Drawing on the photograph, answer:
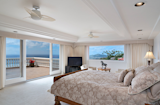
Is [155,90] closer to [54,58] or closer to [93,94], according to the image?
[93,94]

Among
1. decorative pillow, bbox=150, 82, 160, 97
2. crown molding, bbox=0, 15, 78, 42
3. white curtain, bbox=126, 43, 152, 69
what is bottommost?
decorative pillow, bbox=150, 82, 160, 97

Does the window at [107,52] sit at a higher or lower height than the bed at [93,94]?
higher

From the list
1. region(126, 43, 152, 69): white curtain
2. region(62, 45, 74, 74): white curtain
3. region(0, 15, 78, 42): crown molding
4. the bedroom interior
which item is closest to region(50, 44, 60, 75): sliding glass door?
the bedroom interior

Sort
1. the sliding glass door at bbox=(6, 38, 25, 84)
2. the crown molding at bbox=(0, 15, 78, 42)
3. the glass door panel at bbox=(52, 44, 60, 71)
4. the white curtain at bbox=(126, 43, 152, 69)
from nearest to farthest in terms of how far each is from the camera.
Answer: the crown molding at bbox=(0, 15, 78, 42) → the sliding glass door at bbox=(6, 38, 25, 84) → the white curtain at bbox=(126, 43, 152, 69) → the glass door panel at bbox=(52, 44, 60, 71)

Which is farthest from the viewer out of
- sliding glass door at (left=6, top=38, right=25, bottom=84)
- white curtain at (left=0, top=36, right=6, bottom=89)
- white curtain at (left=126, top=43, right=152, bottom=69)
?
white curtain at (left=126, top=43, right=152, bottom=69)

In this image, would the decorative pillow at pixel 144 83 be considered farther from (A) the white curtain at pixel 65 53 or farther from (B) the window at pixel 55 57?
(A) the white curtain at pixel 65 53

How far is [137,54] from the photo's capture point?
5.83 metres

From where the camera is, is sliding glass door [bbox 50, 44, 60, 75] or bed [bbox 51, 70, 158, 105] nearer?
bed [bbox 51, 70, 158, 105]

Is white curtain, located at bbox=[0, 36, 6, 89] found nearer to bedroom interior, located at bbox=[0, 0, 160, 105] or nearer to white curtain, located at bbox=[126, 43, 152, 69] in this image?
bedroom interior, located at bbox=[0, 0, 160, 105]

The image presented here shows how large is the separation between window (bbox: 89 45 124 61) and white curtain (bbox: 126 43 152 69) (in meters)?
0.64

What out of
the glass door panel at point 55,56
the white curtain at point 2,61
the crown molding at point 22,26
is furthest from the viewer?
the glass door panel at point 55,56

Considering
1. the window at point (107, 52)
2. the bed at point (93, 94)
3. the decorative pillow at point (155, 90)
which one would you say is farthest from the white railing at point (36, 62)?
the decorative pillow at point (155, 90)

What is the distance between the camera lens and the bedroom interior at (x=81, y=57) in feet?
6.20

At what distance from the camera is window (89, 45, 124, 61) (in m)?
6.63
